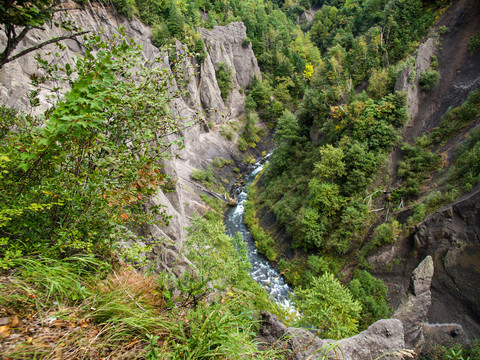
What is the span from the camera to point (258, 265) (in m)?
20.7

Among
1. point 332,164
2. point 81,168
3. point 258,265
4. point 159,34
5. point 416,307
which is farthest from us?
point 159,34

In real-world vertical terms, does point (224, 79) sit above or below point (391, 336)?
above

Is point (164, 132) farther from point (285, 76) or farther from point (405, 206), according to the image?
point (285, 76)

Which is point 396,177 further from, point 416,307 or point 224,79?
point 224,79

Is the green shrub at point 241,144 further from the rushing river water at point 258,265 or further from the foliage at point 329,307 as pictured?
the foliage at point 329,307

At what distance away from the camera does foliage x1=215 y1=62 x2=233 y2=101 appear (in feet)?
150

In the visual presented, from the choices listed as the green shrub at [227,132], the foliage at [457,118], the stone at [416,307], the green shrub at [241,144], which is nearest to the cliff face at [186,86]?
the green shrub at [227,132]

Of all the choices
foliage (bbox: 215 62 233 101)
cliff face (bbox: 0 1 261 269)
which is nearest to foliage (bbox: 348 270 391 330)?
cliff face (bbox: 0 1 261 269)

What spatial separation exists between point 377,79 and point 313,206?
13.6m

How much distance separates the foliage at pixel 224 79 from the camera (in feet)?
150

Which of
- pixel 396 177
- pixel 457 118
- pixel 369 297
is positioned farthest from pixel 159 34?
pixel 369 297

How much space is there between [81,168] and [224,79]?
4718 centimetres

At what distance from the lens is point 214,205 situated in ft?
93.9

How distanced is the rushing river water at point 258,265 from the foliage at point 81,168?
988 centimetres
